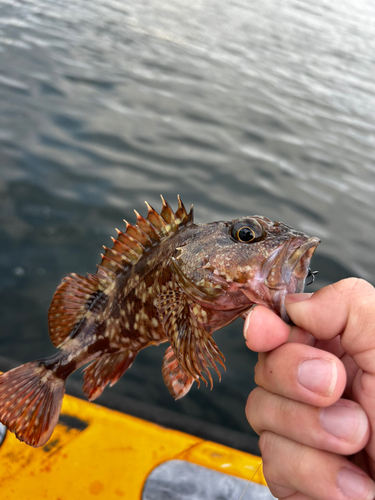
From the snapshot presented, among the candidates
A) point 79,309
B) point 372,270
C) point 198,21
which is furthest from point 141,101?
point 198,21

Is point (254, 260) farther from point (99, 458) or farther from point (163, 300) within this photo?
point (99, 458)

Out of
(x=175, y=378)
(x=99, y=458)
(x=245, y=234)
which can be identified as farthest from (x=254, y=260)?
(x=99, y=458)

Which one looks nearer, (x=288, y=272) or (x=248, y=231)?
(x=288, y=272)

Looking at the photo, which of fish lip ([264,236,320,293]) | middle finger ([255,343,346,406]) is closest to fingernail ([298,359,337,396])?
middle finger ([255,343,346,406])

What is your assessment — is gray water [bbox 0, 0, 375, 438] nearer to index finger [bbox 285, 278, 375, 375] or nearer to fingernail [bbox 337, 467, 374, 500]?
fingernail [bbox 337, 467, 374, 500]

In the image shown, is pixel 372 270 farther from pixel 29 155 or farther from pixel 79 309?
pixel 29 155

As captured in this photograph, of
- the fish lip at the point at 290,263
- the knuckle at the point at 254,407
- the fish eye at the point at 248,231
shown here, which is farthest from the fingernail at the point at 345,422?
the fish eye at the point at 248,231

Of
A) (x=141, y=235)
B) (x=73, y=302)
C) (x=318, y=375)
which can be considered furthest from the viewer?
(x=73, y=302)

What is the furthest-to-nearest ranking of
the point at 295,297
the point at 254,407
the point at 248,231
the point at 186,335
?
the point at 186,335 < the point at 248,231 < the point at 254,407 < the point at 295,297
